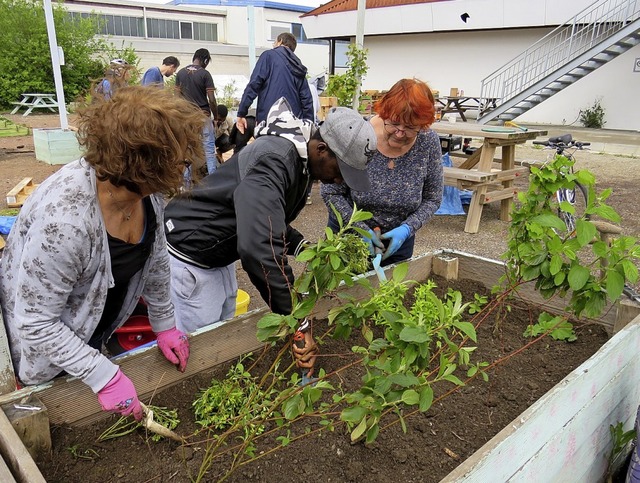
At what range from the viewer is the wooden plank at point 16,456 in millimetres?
1263

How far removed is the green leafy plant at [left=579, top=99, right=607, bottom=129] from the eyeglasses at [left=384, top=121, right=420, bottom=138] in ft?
50.2

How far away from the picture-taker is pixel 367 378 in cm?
136

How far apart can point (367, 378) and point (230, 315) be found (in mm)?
1301

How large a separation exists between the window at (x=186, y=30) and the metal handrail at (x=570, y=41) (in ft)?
79.8

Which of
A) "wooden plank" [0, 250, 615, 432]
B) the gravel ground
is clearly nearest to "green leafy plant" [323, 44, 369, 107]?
the gravel ground

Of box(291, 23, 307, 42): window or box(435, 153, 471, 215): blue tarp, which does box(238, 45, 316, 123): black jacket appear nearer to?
box(435, 153, 471, 215): blue tarp

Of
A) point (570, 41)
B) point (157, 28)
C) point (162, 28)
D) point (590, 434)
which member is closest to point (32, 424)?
point (590, 434)

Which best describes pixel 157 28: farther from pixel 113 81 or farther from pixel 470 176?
pixel 113 81

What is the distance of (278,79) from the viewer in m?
5.95

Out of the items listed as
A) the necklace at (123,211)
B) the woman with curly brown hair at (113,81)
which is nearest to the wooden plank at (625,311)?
the necklace at (123,211)

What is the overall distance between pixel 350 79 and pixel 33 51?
715 inches

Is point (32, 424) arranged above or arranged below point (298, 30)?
below

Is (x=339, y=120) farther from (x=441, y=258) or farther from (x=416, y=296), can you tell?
(x=441, y=258)

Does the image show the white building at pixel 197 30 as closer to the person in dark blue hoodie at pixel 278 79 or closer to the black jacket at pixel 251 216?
the person in dark blue hoodie at pixel 278 79
